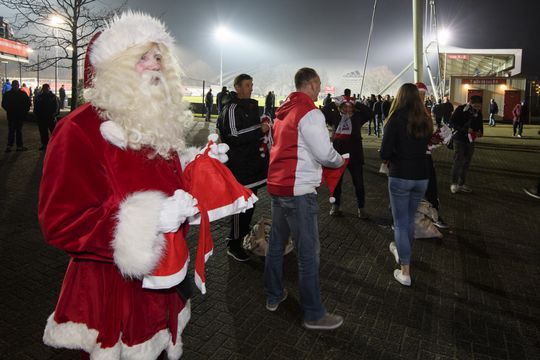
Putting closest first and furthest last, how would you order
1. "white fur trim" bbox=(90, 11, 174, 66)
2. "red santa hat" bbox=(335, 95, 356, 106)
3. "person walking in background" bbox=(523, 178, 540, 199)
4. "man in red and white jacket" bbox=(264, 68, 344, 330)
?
"white fur trim" bbox=(90, 11, 174, 66) < "man in red and white jacket" bbox=(264, 68, 344, 330) < "red santa hat" bbox=(335, 95, 356, 106) < "person walking in background" bbox=(523, 178, 540, 199)

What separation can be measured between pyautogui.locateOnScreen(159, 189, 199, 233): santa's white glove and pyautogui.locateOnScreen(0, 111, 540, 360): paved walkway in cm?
185

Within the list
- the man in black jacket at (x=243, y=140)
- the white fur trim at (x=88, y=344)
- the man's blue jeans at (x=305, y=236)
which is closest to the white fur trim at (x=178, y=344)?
the white fur trim at (x=88, y=344)

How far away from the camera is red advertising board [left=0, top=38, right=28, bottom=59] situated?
36156 mm

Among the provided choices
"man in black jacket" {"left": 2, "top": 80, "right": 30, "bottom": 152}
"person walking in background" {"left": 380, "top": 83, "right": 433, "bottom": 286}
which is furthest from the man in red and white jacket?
"man in black jacket" {"left": 2, "top": 80, "right": 30, "bottom": 152}

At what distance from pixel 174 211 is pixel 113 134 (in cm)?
41

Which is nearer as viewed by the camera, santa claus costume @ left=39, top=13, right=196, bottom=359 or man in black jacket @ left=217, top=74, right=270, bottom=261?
santa claus costume @ left=39, top=13, right=196, bottom=359

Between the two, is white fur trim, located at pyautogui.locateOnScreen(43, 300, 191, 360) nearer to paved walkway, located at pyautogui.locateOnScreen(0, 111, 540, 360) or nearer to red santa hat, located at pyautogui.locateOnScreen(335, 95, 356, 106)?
paved walkway, located at pyautogui.locateOnScreen(0, 111, 540, 360)

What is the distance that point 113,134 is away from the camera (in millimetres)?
1609

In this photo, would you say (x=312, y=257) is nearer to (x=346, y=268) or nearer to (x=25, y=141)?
(x=346, y=268)

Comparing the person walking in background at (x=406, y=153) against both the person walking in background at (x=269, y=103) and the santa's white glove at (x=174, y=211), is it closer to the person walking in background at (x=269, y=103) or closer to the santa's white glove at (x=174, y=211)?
the santa's white glove at (x=174, y=211)

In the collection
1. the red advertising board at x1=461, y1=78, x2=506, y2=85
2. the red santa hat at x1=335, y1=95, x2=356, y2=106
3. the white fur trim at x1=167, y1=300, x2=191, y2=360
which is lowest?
the white fur trim at x1=167, y1=300, x2=191, y2=360

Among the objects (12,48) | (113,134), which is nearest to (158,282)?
(113,134)

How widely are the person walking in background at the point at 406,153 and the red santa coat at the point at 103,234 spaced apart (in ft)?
9.44

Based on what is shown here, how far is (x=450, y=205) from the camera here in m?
7.39
